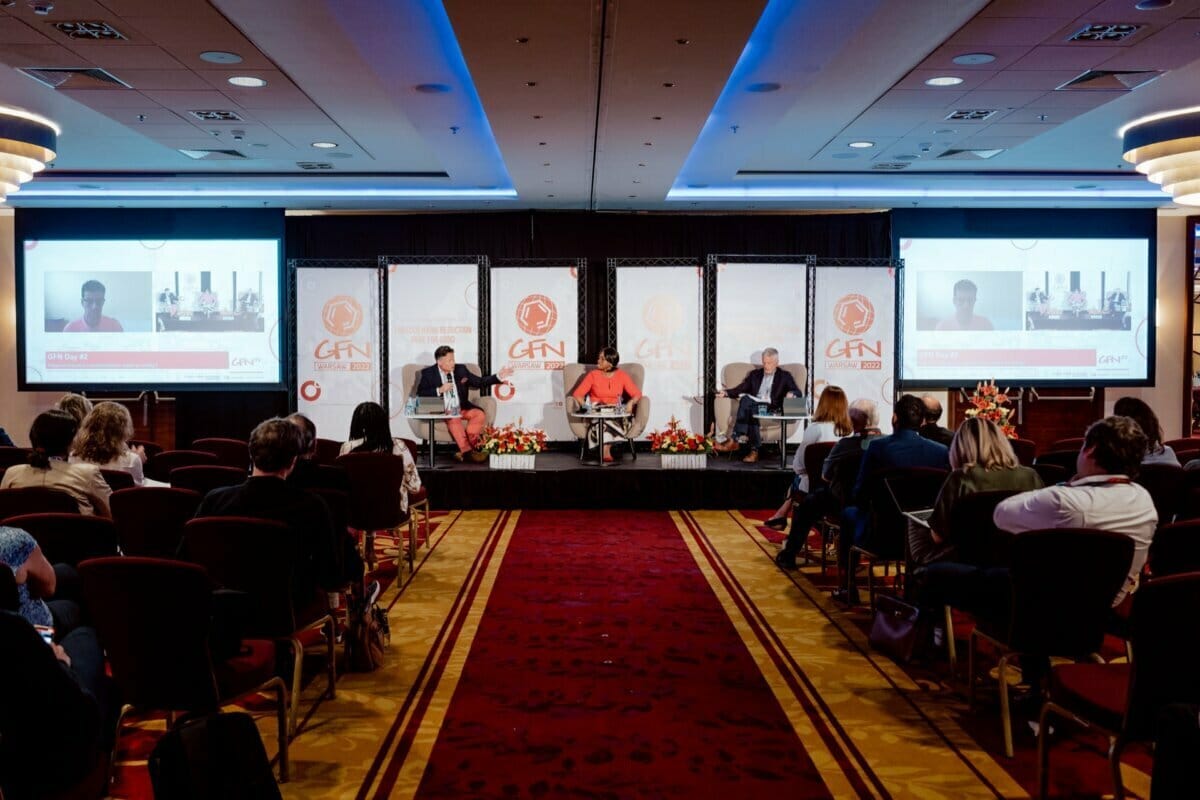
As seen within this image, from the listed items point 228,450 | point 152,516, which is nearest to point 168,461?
point 228,450

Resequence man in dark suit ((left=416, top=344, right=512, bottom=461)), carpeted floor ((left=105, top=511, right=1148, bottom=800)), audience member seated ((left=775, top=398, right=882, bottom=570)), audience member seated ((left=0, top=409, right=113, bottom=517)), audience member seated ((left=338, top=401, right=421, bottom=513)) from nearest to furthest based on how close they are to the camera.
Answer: carpeted floor ((left=105, top=511, right=1148, bottom=800)) < audience member seated ((left=0, top=409, right=113, bottom=517)) < audience member seated ((left=775, top=398, right=882, bottom=570)) < audience member seated ((left=338, top=401, right=421, bottom=513)) < man in dark suit ((left=416, top=344, right=512, bottom=461))

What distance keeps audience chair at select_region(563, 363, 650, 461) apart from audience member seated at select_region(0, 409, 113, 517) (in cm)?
620

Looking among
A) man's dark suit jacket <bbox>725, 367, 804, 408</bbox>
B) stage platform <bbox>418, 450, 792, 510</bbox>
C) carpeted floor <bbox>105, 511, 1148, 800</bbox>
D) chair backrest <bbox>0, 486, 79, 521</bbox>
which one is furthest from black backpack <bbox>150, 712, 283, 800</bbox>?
man's dark suit jacket <bbox>725, 367, 804, 408</bbox>

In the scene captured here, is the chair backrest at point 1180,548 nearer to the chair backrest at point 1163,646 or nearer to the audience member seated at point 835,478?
the chair backrest at point 1163,646

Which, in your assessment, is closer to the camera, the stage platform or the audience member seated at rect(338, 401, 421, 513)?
the audience member seated at rect(338, 401, 421, 513)

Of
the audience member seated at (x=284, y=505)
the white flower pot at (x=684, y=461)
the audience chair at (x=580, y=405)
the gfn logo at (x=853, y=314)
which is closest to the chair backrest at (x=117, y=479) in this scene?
the audience member seated at (x=284, y=505)

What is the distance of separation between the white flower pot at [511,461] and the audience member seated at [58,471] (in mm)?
5357

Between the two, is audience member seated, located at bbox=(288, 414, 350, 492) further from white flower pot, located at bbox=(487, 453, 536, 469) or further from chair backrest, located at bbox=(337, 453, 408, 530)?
white flower pot, located at bbox=(487, 453, 536, 469)

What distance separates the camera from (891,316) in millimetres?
12484

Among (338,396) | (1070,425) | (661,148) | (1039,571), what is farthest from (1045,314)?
(1039,571)

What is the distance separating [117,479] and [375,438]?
5.82 feet

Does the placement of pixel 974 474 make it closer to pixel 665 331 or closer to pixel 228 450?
Result: pixel 228 450

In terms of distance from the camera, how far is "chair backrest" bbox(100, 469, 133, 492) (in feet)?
15.8

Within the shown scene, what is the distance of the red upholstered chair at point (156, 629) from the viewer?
2.96 meters
